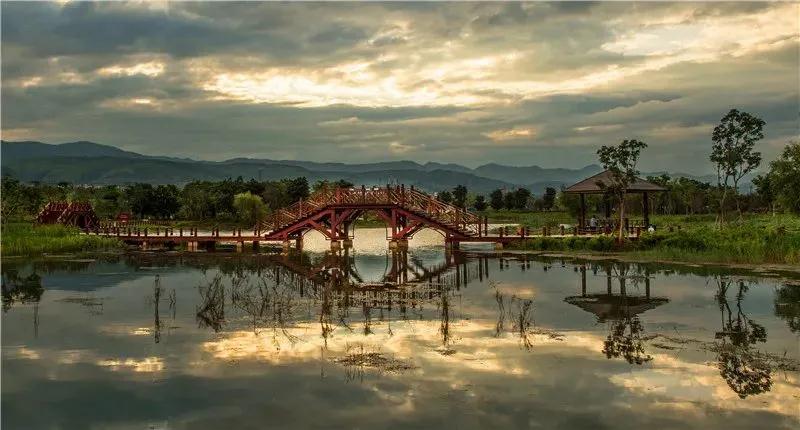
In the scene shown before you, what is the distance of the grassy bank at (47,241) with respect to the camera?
39.5 metres

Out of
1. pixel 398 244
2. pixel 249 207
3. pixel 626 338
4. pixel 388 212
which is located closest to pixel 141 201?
pixel 249 207

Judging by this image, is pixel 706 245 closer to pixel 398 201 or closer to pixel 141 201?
pixel 398 201

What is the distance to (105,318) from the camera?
63.3 feet

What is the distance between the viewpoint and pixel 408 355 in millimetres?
14539

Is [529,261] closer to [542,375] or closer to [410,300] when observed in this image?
[410,300]

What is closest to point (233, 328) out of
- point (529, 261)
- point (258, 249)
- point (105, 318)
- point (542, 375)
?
point (105, 318)

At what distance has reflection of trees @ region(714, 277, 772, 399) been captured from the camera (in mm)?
12258

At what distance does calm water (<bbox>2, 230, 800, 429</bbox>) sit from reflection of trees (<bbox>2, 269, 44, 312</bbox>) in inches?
8.4

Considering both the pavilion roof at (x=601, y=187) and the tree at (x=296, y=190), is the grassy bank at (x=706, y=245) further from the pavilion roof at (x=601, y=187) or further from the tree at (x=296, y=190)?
the tree at (x=296, y=190)

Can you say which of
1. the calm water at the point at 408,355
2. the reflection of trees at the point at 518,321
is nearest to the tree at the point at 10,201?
the calm water at the point at 408,355

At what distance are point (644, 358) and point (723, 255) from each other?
59.7ft

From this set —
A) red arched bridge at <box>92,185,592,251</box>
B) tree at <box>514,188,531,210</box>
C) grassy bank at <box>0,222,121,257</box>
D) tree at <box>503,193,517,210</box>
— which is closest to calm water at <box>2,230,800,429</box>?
grassy bank at <box>0,222,121,257</box>

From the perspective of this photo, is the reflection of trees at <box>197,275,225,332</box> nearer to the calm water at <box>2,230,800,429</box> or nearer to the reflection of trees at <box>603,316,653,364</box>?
the calm water at <box>2,230,800,429</box>

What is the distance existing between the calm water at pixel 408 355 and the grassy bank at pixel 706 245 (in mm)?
3528
